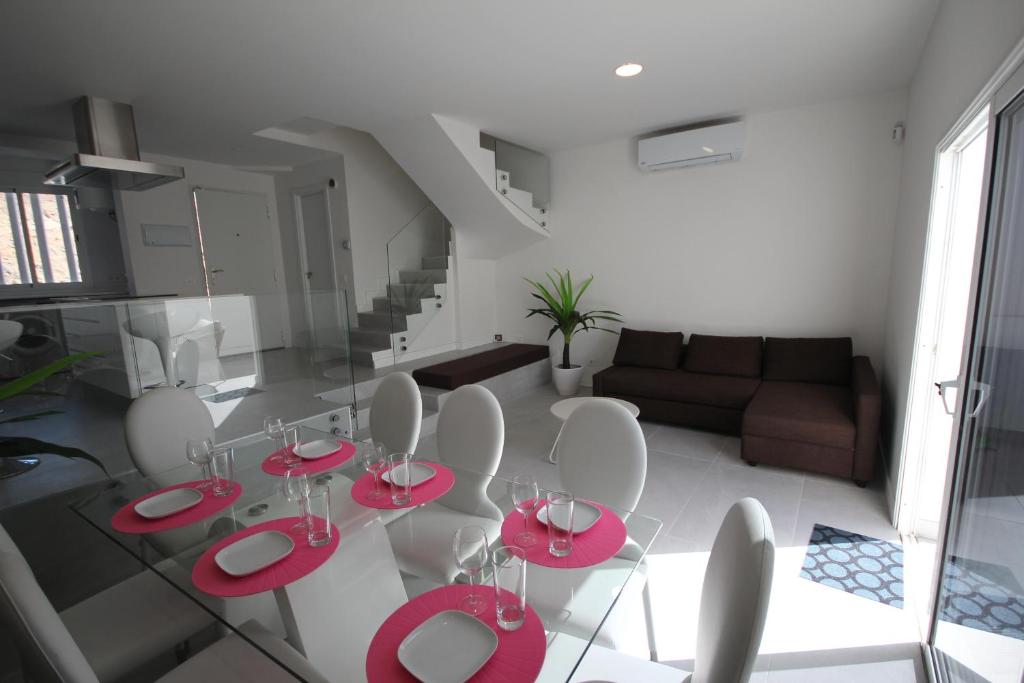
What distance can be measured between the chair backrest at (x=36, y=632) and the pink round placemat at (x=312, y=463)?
91 centimetres

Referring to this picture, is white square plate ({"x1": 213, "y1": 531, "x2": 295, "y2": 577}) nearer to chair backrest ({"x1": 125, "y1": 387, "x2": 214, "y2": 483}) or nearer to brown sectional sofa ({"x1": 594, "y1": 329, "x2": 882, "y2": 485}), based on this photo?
chair backrest ({"x1": 125, "y1": 387, "x2": 214, "y2": 483})

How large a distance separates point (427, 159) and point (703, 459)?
11.2 ft

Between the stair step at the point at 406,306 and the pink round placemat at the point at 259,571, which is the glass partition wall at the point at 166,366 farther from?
the stair step at the point at 406,306

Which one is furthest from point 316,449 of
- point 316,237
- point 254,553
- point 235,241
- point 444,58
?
point 235,241

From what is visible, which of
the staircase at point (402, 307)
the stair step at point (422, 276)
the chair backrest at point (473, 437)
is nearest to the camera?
the chair backrest at point (473, 437)

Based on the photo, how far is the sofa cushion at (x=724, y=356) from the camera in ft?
13.1

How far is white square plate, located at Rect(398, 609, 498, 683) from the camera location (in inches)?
35.1

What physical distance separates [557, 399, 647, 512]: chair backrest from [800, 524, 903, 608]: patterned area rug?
3.73ft

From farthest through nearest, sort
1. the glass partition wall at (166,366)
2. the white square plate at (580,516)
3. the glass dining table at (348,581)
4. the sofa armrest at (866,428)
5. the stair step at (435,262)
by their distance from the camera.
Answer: the stair step at (435,262)
the sofa armrest at (866,428)
the glass partition wall at (166,366)
the white square plate at (580,516)
the glass dining table at (348,581)

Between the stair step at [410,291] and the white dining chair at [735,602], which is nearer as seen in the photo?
the white dining chair at [735,602]

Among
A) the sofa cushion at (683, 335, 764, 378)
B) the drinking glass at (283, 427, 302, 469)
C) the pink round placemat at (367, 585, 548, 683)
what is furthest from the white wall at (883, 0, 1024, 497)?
the drinking glass at (283, 427, 302, 469)

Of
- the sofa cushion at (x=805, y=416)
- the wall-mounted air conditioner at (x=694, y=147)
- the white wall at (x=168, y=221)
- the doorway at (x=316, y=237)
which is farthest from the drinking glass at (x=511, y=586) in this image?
the white wall at (x=168, y=221)

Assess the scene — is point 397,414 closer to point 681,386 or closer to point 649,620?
point 649,620

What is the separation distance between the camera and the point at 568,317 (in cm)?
483
